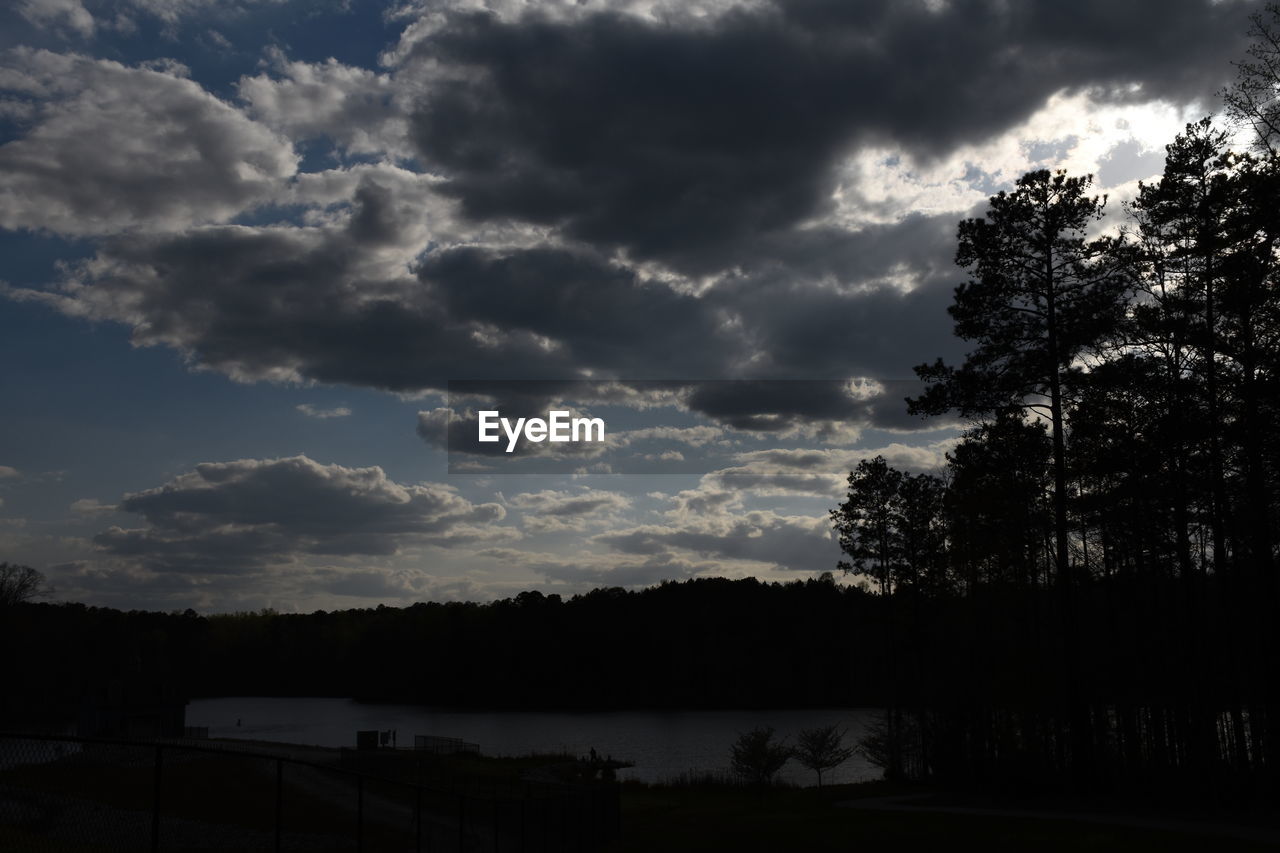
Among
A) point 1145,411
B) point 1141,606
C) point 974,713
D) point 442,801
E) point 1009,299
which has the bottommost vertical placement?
point 442,801

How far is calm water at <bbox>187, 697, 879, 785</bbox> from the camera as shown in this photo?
259 feet

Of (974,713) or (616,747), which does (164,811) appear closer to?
(974,713)

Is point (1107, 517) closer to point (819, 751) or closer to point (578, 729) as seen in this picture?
point (819, 751)

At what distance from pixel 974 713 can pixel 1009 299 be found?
1887 centimetres

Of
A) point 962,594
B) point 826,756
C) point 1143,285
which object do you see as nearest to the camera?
point 1143,285

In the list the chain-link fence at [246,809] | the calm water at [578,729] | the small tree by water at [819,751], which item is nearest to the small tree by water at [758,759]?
the small tree by water at [819,751]

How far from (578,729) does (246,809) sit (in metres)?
87.8

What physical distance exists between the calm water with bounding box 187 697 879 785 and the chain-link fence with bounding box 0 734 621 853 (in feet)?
95.6

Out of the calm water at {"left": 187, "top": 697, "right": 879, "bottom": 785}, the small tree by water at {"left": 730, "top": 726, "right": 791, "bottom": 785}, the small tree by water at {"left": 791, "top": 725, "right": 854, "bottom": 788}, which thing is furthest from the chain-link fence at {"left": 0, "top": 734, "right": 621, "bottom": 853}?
the calm water at {"left": 187, "top": 697, "right": 879, "bottom": 785}

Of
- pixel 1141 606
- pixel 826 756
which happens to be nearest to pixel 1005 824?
pixel 1141 606

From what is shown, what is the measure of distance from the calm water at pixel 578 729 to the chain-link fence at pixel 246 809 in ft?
95.6

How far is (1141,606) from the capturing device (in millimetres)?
39938

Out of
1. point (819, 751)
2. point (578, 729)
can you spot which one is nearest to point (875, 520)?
point (819, 751)

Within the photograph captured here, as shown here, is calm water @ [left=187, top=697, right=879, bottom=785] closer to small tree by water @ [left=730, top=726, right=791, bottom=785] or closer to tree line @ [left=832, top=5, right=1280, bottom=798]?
small tree by water @ [left=730, top=726, right=791, bottom=785]
